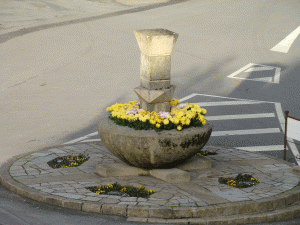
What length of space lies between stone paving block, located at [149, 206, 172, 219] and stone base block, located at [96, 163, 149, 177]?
6.35 ft

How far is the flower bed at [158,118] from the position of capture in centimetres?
1080

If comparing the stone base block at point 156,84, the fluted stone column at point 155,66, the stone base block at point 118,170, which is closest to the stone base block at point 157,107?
the fluted stone column at point 155,66

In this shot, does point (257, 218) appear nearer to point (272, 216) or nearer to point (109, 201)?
point (272, 216)

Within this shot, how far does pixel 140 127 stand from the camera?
10.8 meters

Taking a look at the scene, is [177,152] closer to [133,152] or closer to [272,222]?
[133,152]

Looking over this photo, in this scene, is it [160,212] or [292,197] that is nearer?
[160,212]

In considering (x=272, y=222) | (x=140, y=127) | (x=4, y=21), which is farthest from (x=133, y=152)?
(x=4, y=21)

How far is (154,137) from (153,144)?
0.14m

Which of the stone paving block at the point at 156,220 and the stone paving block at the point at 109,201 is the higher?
the stone paving block at the point at 109,201

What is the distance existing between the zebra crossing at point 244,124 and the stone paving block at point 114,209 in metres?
5.20

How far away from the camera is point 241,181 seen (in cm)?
1083

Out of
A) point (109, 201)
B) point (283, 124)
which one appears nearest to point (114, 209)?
point (109, 201)

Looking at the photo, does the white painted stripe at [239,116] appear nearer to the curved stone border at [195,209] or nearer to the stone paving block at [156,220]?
the curved stone border at [195,209]

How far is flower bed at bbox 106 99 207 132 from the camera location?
425 inches
